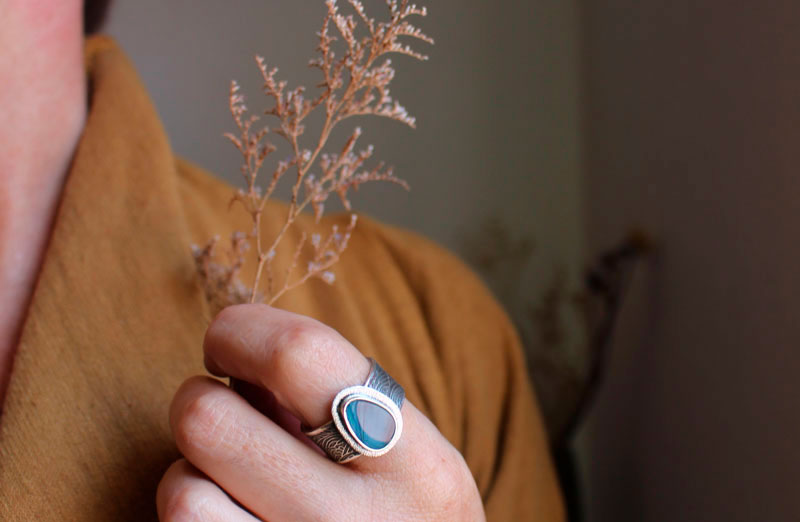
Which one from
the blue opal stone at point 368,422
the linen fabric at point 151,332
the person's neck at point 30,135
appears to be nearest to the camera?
the blue opal stone at point 368,422

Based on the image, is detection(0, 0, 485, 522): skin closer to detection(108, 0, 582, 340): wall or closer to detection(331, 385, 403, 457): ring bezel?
detection(331, 385, 403, 457): ring bezel

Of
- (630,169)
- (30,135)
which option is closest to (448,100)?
(630,169)

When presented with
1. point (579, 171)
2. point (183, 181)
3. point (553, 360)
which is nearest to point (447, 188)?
point (579, 171)

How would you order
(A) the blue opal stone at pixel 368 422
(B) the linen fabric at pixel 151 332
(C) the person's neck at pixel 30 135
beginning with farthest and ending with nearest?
(C) the person's neck at pixel 30 135
(B) the linen fabric at pixel 151 332
(A) the blue opal stone at pixel 368 422

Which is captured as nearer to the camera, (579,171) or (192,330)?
(192,330)

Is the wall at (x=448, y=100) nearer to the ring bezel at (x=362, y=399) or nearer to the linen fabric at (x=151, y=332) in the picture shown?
the linen fabric at (x=151, y=332)

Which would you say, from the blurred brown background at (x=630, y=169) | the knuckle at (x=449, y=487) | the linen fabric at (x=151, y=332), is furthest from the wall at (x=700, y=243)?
the knuckle at (x=449, y=487)

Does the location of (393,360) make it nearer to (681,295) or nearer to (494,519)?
(494,519)
